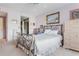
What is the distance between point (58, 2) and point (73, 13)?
0.76 metres

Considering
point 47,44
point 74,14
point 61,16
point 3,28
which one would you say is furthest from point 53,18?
point 3,28

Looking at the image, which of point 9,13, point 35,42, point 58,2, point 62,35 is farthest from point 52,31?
point 9,13

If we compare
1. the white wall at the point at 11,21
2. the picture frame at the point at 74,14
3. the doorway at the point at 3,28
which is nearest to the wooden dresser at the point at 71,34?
the picture frame at the point at 74,14

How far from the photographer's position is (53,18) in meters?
2.52

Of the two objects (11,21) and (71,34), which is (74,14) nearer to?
(71,34)

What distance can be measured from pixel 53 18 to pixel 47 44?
78 centimetres

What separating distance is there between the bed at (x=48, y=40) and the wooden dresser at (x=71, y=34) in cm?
22

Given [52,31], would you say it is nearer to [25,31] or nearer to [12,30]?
[25,31]

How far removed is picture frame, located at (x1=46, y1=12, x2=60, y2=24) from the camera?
245 centimetres

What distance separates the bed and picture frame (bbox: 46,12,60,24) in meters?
0.13

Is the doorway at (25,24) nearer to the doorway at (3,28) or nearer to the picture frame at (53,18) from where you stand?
the doorway at (3,28)

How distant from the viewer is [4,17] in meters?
2.42

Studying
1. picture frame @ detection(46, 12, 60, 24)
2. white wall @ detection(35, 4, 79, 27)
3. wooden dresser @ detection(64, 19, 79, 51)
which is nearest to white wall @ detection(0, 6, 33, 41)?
white wall @ detection(35, 4, 79, 27)

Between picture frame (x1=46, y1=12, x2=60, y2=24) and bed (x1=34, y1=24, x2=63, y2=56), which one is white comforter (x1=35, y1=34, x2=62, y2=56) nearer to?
bed (x1=34, y1=24, x2=63, y2=56)
